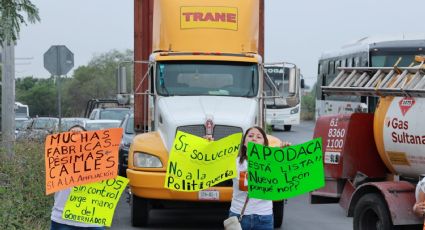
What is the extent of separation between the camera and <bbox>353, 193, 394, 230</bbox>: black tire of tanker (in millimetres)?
9781

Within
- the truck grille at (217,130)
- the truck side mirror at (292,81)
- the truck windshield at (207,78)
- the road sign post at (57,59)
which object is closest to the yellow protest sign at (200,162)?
the truck grille at (217,130)

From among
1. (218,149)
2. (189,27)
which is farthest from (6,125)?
(218,149)

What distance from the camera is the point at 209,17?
591 inches

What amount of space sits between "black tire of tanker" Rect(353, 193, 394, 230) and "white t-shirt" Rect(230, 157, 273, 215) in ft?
6.70

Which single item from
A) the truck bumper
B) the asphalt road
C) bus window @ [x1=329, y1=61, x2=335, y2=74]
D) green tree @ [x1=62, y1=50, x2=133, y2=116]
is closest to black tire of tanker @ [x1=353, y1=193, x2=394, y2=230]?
the truck bumper

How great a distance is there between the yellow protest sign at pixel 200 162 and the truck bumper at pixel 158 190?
3.35m

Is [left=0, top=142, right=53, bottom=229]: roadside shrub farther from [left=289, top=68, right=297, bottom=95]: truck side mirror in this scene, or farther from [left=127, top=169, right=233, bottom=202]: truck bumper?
[left=289, top=68, right=297, bottom=95]: truck side mirror

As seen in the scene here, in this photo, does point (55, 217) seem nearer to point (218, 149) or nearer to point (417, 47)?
point (218, 149)

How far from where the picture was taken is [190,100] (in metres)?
13.8

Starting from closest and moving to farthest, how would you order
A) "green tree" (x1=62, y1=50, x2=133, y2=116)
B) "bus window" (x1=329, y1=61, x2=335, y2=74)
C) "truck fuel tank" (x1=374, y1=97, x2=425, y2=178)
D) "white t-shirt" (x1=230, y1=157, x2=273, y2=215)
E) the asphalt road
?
"white t-shirt" (x1=230, y1=157, x2=273, y2=215) < "truck fuel tank" (x1=374, y1=97, x2=425, y2=178) < the asphalt road < "bus window" (x1=329, y1=61, x2=335, y2=74) < "green tree" (x1=62, y1=50, x2=133, y2=116)

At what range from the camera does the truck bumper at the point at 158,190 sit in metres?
12.4

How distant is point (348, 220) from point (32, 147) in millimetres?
5593

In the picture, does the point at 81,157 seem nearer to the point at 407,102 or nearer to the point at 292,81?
the point at 407,102

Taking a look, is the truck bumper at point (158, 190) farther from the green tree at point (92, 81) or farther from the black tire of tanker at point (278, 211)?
the green tree at point (92, 81)
